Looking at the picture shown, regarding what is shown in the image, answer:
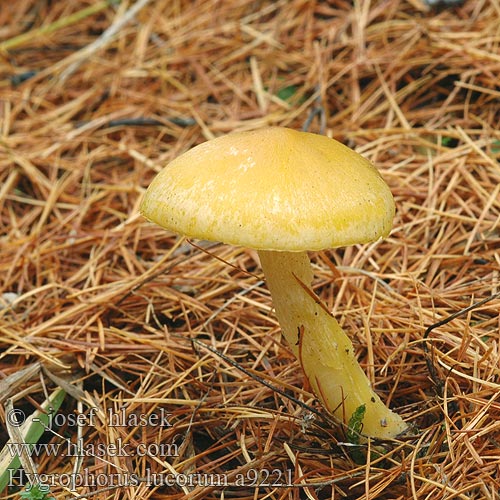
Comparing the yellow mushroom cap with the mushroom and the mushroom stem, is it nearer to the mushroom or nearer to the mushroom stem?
the mushroom

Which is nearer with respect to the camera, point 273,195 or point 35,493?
point 273,195

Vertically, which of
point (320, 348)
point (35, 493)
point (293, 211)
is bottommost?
point (35, 493)

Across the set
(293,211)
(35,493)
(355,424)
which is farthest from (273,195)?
(35,493)

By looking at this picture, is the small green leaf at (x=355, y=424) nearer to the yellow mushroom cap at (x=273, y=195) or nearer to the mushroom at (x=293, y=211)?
the mushroom at (x=293, y=211)

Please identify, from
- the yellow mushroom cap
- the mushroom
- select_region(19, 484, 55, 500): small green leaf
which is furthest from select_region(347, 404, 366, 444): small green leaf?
select_region(19, 484, 55, 500): small green leaf

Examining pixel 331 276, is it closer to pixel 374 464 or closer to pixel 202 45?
pixel 374 464

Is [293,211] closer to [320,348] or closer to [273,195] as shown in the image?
[273,195]
